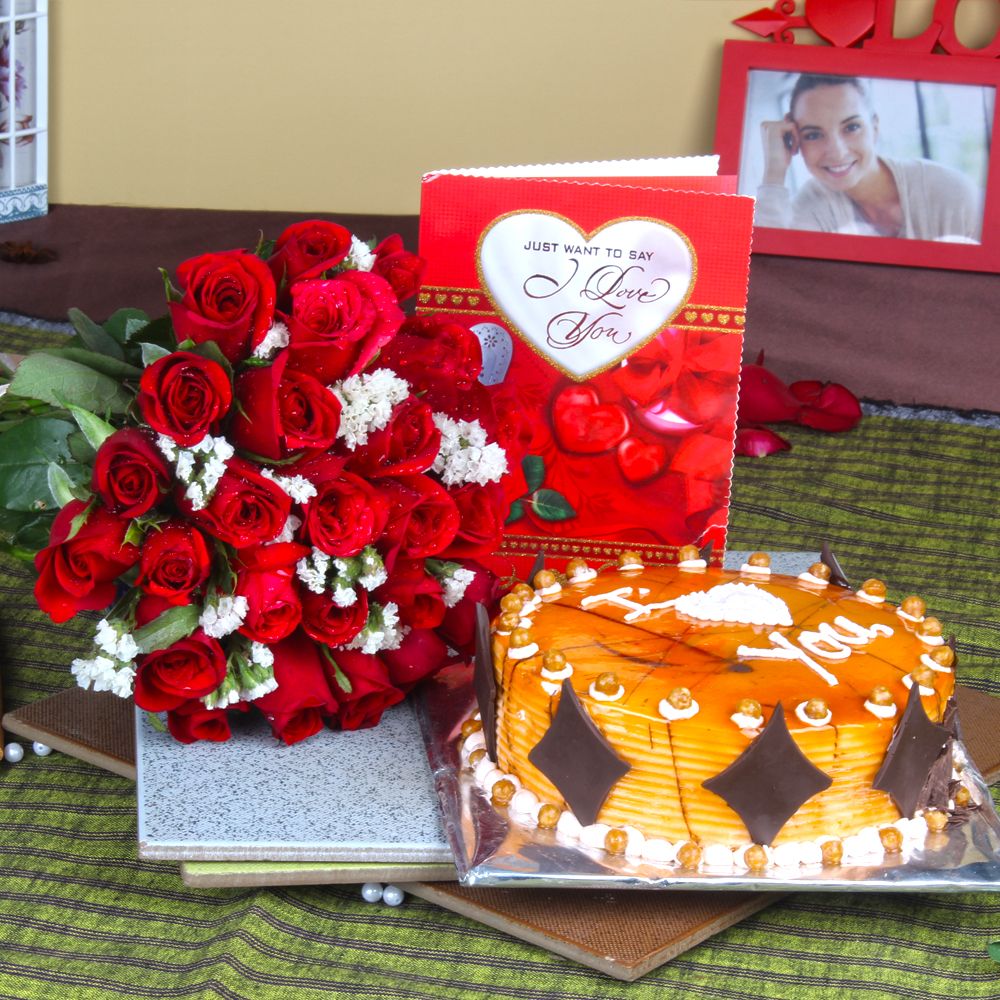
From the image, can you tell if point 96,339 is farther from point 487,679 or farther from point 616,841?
point 616,841

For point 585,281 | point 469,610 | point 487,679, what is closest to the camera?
point 487,679

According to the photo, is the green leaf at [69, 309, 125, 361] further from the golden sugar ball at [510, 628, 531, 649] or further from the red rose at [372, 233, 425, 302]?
the golden sugar ball at [510, 628, 531, 649]

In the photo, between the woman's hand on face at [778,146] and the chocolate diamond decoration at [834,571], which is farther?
the woman's hand on face at [778,146]

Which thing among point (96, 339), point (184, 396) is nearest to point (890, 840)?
point (184, 396)

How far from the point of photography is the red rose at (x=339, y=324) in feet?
2.73

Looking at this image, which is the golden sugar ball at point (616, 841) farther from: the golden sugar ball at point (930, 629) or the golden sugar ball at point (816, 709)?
the golden sugar ball at point (930, 629)

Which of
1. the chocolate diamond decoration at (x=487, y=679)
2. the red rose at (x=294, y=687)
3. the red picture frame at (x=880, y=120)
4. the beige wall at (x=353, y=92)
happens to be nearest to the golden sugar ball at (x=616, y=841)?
the chocolate diamond decoration at (x=487, y=679)

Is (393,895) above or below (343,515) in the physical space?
below

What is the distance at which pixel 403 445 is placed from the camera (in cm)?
87

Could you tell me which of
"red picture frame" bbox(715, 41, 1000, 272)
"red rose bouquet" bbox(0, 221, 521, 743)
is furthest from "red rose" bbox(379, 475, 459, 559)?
"red picture frame" bbox(715, 41, 1000, 272)

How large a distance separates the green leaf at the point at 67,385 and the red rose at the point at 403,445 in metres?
0.15

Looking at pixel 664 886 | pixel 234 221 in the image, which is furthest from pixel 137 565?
pixel 234 221

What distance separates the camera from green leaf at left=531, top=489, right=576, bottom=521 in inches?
44.7

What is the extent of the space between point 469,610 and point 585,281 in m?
0.28
